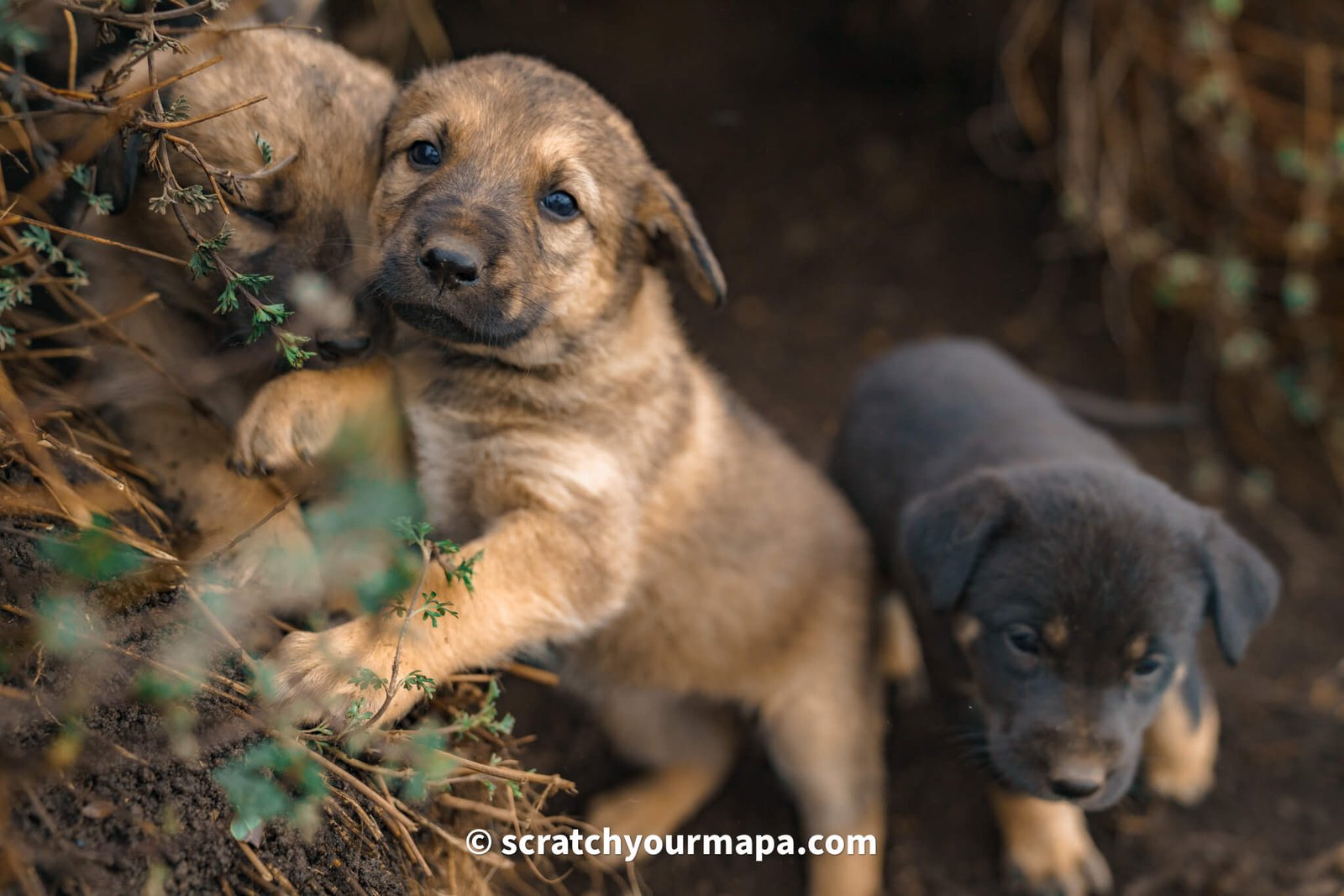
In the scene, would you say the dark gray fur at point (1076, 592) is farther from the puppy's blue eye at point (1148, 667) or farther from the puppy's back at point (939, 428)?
the puppy's back at point (939, 428)

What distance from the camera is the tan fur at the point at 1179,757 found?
4156 millimetres

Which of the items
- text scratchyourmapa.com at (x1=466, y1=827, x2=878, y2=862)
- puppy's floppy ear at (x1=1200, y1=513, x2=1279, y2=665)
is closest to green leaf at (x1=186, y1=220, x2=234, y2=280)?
text scratchyourmapa.com at (x1=466, y1=827, x2=878, y2=862)

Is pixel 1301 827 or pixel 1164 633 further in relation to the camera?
pixel 1301 827

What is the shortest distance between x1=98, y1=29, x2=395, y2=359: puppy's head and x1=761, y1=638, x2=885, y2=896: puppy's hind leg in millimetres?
1981

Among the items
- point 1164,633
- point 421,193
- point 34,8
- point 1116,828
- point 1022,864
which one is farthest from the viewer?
point 1116,828

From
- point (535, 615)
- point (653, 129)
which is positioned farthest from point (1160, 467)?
point (535, 615)

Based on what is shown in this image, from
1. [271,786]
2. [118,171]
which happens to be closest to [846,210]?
[118,171]

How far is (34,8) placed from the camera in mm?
2629

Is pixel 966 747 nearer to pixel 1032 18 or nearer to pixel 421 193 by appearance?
pixel 421 193

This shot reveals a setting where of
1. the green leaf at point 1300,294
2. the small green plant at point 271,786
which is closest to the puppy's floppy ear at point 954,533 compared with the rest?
the small green plant at point 271,786

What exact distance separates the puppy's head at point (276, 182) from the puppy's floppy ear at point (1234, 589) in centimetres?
256

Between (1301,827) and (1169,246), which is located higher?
(1169,246)

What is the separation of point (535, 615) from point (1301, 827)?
10.5 ft

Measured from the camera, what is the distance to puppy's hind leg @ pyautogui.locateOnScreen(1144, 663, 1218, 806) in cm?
411
